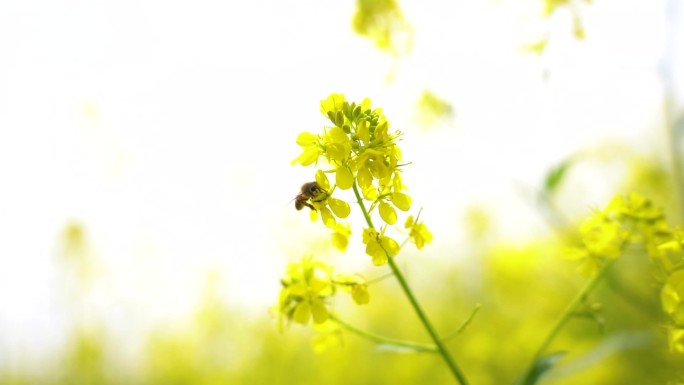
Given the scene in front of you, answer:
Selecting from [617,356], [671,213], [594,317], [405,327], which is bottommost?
[594,317]

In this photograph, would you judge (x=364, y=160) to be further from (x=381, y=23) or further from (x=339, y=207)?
(x=381, y=23)

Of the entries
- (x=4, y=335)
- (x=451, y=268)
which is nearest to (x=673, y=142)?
(x=451, y=268)

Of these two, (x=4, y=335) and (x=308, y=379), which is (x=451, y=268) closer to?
(x=308, y=379)

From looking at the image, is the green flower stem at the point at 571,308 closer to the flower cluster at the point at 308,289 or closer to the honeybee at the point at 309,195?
the flower cluster at the point at 308,289

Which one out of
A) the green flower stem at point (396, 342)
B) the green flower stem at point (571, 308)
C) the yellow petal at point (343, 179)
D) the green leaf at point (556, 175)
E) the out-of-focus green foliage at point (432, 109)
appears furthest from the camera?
the out-of-focus green foliage at point (432, 109)

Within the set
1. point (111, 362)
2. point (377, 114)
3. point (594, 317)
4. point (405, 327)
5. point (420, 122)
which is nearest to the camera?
point (377, 114)

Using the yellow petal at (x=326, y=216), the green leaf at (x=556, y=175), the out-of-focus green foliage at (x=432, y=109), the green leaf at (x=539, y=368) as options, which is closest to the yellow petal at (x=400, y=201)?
the yellow petal at (x=326, y=216)

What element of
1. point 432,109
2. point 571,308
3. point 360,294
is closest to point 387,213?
point 360,294
